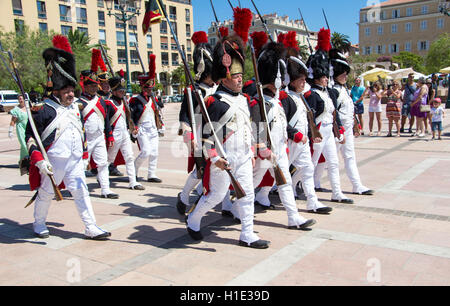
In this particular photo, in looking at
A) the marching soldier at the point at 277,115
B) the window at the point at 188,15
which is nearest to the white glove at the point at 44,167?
the marching soldier at the point at 277,115

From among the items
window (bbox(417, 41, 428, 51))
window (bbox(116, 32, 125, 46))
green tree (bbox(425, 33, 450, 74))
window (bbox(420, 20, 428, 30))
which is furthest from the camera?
window (bbox(417, 41, 428, 51))

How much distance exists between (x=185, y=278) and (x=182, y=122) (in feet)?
6.63

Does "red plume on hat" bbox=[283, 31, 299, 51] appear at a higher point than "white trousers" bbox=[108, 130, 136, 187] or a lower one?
higher

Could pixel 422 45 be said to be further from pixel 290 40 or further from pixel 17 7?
pixel 290 40

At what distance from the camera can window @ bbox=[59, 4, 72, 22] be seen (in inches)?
2154

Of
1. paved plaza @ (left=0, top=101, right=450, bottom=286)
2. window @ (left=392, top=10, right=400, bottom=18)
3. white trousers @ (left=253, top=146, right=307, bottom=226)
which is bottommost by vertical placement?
paved plaza @ (left=0, top=101, right=450, bottom=286)

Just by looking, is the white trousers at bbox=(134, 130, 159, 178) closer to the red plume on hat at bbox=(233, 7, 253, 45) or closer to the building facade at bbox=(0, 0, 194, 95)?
the red plume on hat at bbox=(233, 7, 253, 45)

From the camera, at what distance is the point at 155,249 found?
14.6ft

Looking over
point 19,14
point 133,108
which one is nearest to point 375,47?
point 19,14

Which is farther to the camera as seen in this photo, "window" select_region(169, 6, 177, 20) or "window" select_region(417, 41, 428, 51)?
"window" select_region(417, 41, 428, 51)

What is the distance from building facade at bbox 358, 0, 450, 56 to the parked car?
60.3 meters

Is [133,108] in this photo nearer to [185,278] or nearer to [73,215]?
[73,215]

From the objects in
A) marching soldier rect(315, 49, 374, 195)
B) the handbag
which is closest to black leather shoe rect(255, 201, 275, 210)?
marching soldier rect(315, 49, 374, 195)

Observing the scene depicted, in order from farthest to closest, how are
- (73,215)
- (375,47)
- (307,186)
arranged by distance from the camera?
(375,47), (73,215), (307,186)
